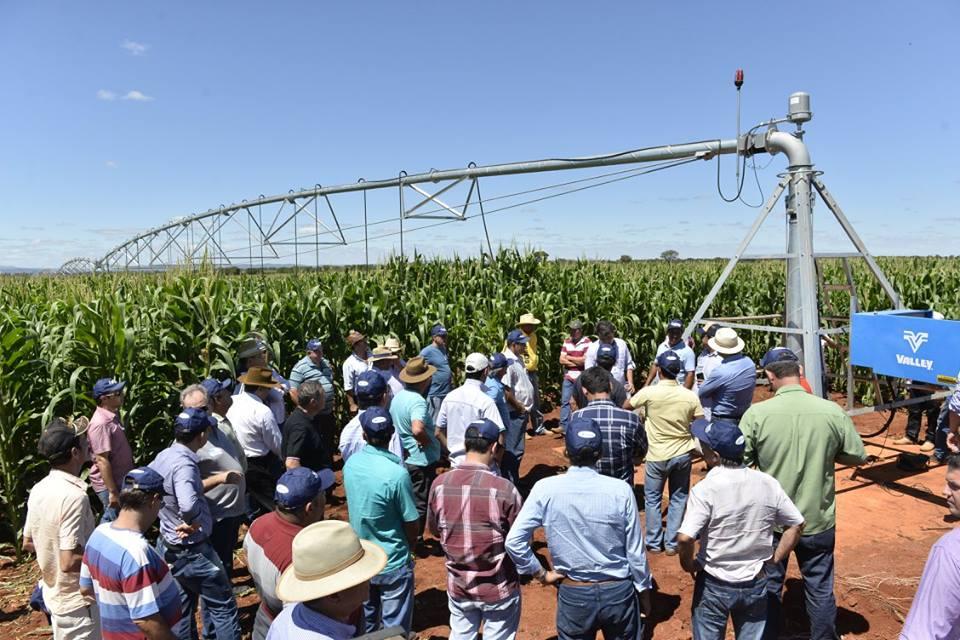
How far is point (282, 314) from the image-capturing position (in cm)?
876

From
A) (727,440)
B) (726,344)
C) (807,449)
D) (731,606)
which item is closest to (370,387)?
(727,440)

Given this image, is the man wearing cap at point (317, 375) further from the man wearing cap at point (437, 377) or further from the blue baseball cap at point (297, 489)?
the blue baseball cap at point (297, 489)

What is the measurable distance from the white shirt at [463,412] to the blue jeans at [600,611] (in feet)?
7.15

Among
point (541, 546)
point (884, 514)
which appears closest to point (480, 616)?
point (541, 546)

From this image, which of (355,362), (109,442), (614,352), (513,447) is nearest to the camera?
(109,442)

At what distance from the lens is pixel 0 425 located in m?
5.73

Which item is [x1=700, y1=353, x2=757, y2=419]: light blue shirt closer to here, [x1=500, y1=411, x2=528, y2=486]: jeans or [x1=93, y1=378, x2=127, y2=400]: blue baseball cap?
[x1=500, y1=411, x2=528, y2=486]: jeans

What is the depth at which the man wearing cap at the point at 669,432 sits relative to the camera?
5.43 meters

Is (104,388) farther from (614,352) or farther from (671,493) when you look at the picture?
(614,352)

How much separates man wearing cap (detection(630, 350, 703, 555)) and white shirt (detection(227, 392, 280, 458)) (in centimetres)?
314

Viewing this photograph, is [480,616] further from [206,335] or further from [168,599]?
[206,335]

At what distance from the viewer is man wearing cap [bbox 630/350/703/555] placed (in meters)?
5.43

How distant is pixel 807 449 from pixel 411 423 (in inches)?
119

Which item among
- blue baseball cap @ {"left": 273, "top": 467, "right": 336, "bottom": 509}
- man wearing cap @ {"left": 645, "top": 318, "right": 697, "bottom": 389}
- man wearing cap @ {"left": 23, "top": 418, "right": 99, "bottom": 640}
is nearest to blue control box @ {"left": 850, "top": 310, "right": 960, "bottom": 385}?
man wearing cap @ {"left": 645, "top": 318, "right": 697, "bottom": 389}
